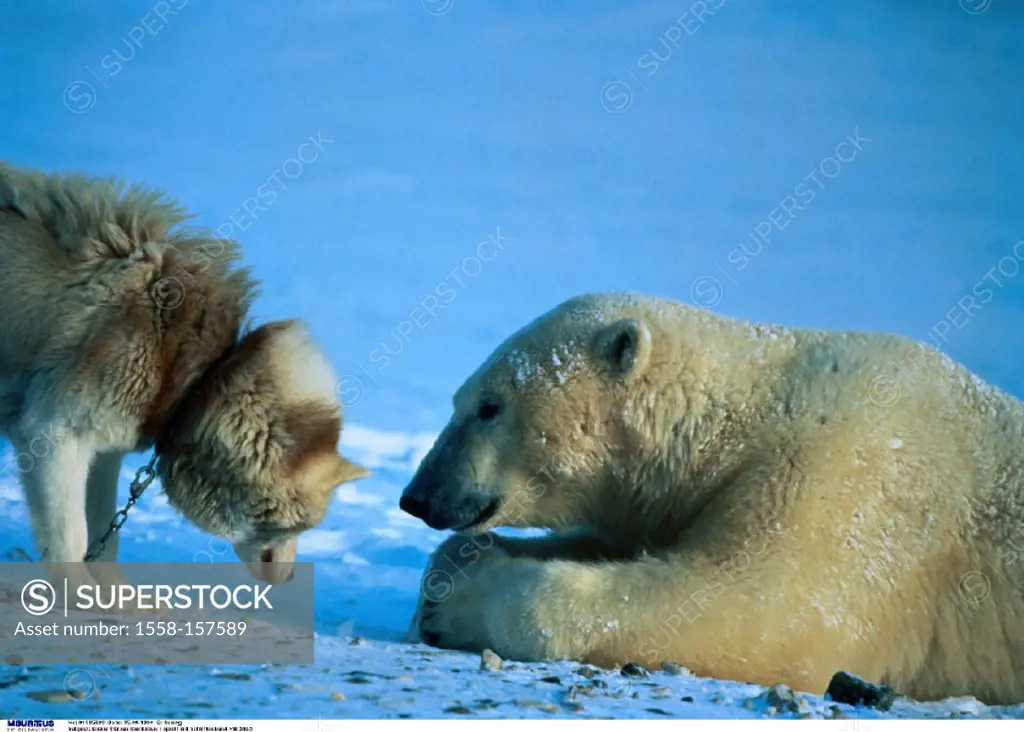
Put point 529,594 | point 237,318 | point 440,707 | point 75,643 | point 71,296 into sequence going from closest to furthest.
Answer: point 440,707 → point 75,643 → point 529,594 → point 71,296 → point 237,318

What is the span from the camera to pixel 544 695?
2777 mm

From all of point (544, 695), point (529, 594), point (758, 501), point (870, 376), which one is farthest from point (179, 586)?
point (870, 376)

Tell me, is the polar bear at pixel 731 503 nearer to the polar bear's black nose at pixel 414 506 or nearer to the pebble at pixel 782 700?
the polar bear's black nose at pixel 414 506

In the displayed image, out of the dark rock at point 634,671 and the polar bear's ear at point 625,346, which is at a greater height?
the polar bear's ear at point 625,346

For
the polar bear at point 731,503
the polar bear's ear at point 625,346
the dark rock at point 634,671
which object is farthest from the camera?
the polar bear's ear at point 625,346

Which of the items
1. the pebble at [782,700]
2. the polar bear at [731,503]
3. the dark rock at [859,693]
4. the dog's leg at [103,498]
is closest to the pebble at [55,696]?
the polar bear at [731,503]

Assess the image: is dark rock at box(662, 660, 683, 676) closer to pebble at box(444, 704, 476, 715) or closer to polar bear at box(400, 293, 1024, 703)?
polar bear at box(400, 293, 1024, 703)

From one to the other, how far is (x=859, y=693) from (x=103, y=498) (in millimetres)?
2490

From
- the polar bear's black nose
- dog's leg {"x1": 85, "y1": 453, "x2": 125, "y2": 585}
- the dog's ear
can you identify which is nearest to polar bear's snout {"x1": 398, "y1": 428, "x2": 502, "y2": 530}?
the polar bear's black nose

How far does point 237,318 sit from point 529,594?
52.5 inches

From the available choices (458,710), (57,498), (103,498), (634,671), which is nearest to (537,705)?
(458,710)

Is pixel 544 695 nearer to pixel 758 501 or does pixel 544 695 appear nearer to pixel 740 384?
pixel 758 501

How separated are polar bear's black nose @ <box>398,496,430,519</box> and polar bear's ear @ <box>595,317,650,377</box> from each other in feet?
2.28

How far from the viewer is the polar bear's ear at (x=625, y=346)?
136 inches
